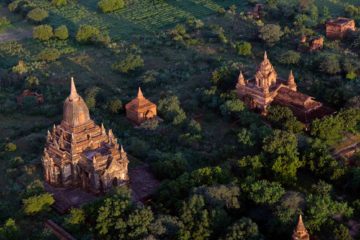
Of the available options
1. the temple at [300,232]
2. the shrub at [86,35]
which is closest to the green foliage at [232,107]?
the temple at [300,232]

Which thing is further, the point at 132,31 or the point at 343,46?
the point at 132,31

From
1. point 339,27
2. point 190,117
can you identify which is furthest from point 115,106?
point 339,27

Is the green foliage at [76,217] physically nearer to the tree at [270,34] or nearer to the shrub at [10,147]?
the shrub at [10,147]

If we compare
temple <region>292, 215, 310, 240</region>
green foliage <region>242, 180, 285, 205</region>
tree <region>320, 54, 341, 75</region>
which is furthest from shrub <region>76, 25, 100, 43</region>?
temple <region>292, 215, 310, 240</region>

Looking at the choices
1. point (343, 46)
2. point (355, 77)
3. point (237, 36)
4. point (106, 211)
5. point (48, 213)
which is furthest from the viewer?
point (237, 36)

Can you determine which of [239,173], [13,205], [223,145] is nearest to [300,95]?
[223,145]

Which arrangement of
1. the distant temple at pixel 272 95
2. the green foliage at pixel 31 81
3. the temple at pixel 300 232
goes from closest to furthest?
the temple at pixel 300 232 < the distant temple at pixel 272 95 < the green foliage at pixel 31 81

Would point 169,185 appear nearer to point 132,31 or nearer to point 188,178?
point 188,178
